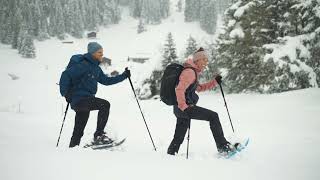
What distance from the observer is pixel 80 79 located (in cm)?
644

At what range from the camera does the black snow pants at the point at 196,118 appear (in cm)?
629

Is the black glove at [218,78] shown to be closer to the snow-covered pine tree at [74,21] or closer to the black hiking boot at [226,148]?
the black hiking boot at [226,148]

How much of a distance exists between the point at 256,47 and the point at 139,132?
44.6ft

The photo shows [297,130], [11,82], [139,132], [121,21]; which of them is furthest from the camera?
[121,21]

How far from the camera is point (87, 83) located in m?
6.52

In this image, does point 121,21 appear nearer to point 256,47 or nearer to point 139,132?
point 256,47

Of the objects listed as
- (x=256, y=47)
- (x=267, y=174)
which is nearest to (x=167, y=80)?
(x=267, y=174)

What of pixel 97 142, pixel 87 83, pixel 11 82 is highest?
pixel 87 83

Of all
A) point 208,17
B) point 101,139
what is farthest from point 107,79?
point 208,17

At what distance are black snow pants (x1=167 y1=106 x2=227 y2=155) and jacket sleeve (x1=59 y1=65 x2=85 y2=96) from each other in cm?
191

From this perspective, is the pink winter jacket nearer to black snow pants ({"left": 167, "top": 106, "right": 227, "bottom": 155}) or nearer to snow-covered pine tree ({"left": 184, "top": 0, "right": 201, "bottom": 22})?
black snow pants ({"left": 167, "top": 106, "right": 227, "bottom": 155})

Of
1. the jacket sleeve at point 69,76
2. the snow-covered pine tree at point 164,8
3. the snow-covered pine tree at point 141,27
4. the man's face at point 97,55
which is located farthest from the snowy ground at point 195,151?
the snow-covered pine tree at point 164,8

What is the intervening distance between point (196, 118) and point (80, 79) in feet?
7.50

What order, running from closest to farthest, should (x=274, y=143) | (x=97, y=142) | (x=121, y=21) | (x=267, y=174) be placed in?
1. (x=267, y=174)
2. (x=97, y=142)
3. (x=274, y=143)
4. (x=121, y=21)
